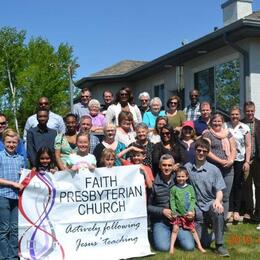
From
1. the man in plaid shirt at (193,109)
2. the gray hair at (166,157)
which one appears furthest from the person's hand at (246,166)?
the gray hair at (166,157)

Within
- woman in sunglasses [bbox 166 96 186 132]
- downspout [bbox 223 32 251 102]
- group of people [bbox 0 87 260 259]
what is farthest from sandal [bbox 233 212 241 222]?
downspout [bbox 223 32 251 102]

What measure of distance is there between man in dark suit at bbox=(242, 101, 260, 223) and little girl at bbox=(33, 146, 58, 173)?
3657 mm

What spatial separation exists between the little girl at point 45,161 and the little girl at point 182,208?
5.62 ft

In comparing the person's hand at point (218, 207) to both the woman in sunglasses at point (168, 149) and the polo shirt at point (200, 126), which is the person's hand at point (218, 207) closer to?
the woman in sunglasses at point (168, 149)

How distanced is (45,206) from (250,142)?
3.74m

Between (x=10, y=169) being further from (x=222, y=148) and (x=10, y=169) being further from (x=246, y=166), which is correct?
(x=246, y=166)

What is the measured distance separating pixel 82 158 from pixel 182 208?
5.10ft

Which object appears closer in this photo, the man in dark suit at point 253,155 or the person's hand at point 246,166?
the person's hand at point 246,166

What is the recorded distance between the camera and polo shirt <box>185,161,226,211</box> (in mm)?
7023

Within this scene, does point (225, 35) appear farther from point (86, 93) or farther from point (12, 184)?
point (12, 184)

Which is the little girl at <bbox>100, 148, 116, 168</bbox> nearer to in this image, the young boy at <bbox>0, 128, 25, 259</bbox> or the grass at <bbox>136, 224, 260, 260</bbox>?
the young boy at <bbox>0, 128, 25, 259</bbox>

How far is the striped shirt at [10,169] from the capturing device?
605 centimetres

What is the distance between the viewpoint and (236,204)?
27.8ft

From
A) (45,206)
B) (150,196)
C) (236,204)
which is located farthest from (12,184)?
(236,204)
